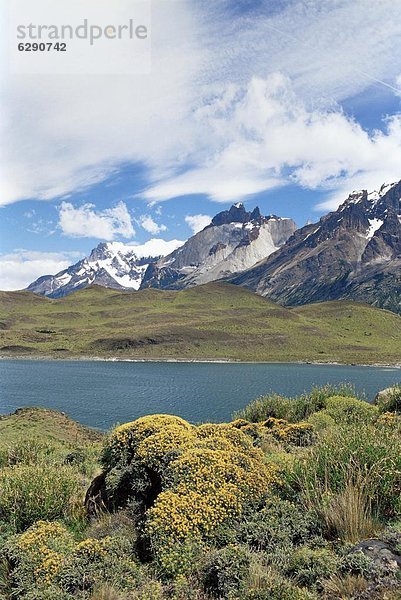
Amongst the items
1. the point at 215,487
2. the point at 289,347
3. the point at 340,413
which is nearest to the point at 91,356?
the point at 289,347

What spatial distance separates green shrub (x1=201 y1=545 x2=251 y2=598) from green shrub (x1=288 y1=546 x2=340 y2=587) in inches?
27.5

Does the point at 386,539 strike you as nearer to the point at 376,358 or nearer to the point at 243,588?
the point at 243,588

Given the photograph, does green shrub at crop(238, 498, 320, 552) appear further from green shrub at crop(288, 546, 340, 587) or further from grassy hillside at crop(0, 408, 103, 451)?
grassy hillside at crop(0, 408, 103, 451)

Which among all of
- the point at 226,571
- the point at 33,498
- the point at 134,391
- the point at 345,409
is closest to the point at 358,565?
the point at 226,571

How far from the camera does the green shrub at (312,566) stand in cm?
644

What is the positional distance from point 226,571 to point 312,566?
125 cm

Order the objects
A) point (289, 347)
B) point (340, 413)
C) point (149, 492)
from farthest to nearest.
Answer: point (289, 347) < point (340, 413) < point (149, 492)

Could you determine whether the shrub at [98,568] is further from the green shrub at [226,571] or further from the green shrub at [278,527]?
the green shrub at [278,527]

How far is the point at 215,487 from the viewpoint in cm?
821

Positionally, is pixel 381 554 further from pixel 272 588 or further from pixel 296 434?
pixel 296 434

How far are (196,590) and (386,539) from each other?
2916mm

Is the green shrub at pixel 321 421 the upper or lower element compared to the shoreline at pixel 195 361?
upper

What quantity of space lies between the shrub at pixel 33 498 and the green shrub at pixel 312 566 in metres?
5.14

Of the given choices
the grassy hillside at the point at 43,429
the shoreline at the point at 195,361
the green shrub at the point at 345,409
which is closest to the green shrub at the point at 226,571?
the green shrub at the point at 345,409
